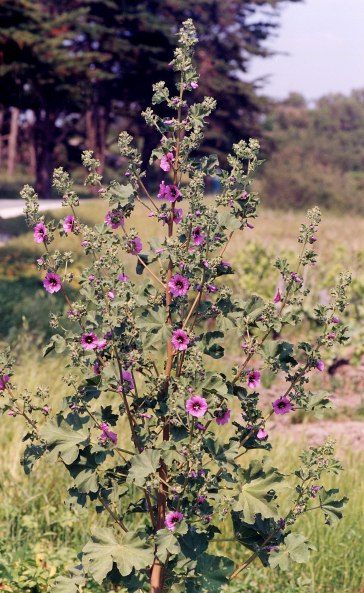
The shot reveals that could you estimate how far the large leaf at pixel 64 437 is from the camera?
2.72 m

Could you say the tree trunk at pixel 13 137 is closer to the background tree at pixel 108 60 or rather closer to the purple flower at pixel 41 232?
the background tree at pixel 108 60

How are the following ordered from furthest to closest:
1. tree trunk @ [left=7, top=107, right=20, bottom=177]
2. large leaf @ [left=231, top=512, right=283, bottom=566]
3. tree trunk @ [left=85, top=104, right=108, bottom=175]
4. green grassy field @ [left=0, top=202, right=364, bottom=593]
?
tree trunk @ [left=7, top=107, right=20, bottom=177] < tree trunk @ [left=85, top=104, right=108, bottom=175] < green grassy field @ [left=0, top=202, right=364, bottom=593] < large leaf @ [left=231, top=512, right=283, bottom=566]

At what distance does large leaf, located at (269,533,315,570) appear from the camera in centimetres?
284

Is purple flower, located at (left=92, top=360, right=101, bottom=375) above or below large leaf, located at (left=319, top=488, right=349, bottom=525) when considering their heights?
above

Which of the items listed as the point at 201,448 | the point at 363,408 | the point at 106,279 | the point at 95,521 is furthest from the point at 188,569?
the point at 363,408

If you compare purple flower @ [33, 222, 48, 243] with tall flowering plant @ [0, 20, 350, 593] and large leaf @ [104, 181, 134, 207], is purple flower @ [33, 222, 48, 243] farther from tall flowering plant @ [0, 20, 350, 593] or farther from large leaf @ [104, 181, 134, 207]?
large leaf @ [104, 181, 134, 207]

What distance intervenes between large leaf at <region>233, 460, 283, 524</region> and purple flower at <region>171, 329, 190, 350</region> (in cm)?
47

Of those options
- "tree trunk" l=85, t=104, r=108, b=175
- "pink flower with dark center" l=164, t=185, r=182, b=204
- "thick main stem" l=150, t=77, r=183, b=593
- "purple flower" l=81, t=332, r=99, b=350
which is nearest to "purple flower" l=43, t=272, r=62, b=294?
"purple flower" l=81, t=332, r=99, b=350

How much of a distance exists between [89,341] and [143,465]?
0.47 metres

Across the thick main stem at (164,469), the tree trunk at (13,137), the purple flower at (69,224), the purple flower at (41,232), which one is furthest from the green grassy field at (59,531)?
the tree trunk at (13,137)

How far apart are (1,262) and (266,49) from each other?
30.8 meters

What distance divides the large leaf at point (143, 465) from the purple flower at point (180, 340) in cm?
36

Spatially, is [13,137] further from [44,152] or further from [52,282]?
[52,282]

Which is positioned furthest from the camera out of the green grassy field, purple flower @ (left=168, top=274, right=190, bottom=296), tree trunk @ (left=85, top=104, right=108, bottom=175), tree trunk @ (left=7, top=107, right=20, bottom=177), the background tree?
tree trunk @ (left=7, top=107, right=20, bottom=177)
